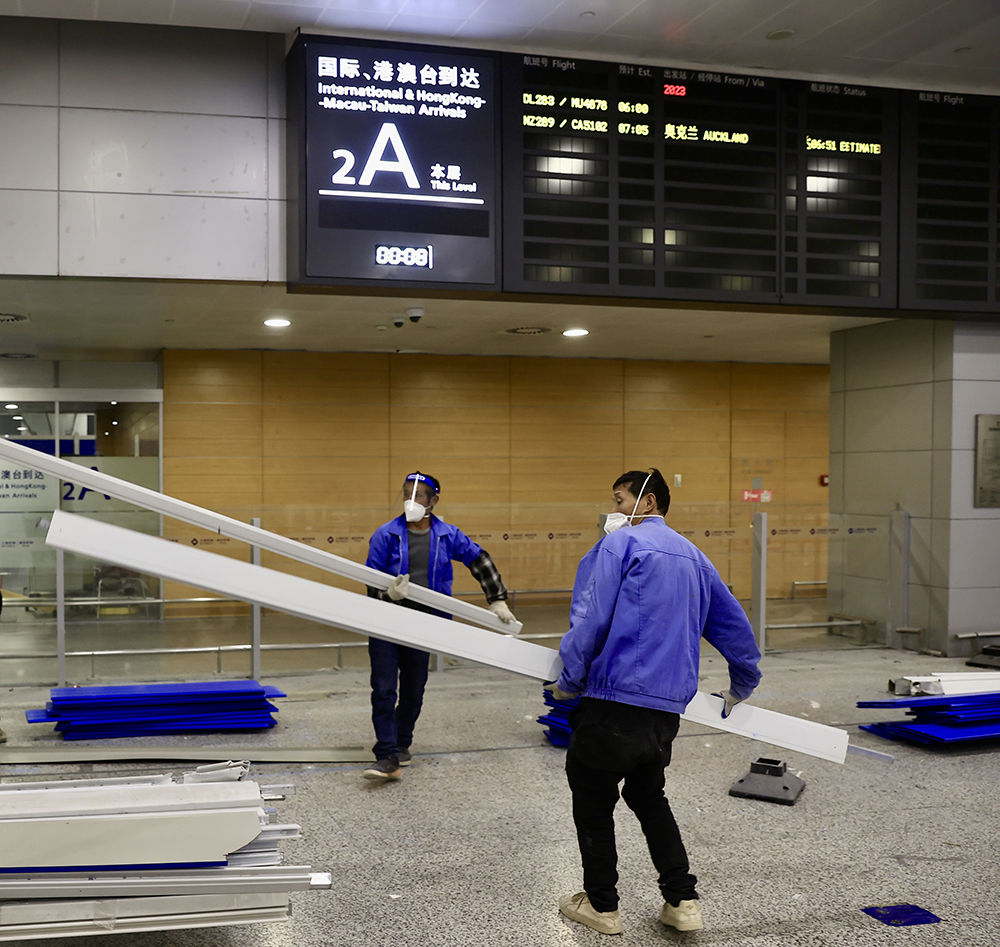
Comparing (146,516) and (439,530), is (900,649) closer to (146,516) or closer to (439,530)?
(439,530)

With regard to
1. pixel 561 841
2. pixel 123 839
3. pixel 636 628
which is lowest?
pixel 561 841

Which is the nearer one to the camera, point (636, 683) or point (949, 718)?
point (636, 683)

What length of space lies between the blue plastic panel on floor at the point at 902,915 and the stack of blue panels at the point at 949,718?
2260 mm

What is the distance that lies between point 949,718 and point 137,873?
15.1 feet

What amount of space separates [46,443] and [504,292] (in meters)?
6.70

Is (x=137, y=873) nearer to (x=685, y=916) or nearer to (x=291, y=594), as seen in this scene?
(x=291, y=594)

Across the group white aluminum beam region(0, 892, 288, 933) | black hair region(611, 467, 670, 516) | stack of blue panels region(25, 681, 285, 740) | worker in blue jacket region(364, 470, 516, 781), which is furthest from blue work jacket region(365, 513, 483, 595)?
Answer: white aluminum beam region(0, 892, 288, 933)

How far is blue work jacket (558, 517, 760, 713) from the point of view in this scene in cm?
330

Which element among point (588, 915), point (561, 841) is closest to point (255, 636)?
point (561, 841)

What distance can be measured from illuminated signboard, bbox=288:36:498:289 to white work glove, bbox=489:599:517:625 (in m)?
2.69

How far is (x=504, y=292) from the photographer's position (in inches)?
284

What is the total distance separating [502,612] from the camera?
16.6ft

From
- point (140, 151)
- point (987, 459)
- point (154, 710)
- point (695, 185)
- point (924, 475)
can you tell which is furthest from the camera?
point (924, 475)

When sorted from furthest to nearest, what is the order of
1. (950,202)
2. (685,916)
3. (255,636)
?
(950,202), (255,636), (685,916)
